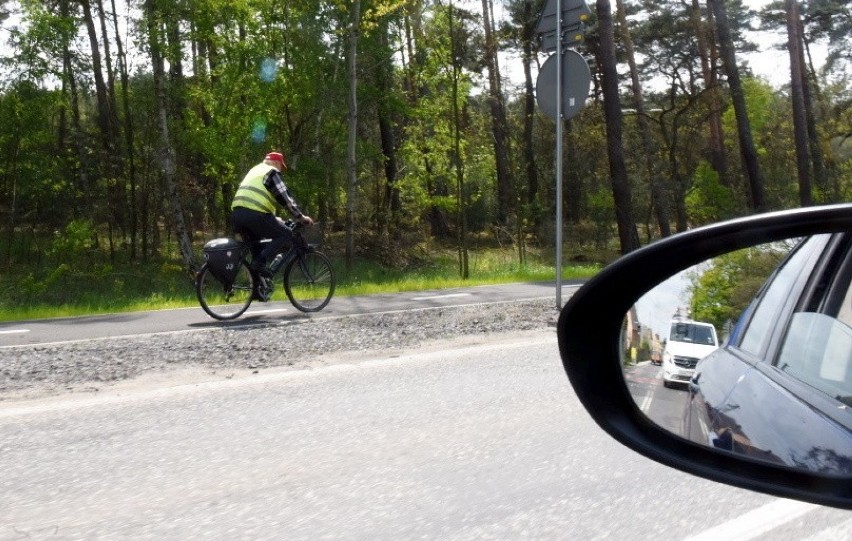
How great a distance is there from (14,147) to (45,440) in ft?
95.8

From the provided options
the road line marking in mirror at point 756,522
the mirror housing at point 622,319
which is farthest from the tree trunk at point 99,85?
the mirror housing at point 622,319

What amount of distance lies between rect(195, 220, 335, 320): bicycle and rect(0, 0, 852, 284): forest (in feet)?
36.7

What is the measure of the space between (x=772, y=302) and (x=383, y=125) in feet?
103

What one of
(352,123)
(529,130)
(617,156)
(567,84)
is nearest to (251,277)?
(567,84)

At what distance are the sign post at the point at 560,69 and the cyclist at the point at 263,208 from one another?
129 inches

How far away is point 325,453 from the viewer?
13.8ft

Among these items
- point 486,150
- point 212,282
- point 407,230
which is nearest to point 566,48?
point 212,282

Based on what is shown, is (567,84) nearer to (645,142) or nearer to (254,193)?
(254,193)

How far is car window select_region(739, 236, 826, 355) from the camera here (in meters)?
1.64

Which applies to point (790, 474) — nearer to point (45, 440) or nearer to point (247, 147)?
point (45, 440)

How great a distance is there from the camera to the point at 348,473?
3891 millimetres

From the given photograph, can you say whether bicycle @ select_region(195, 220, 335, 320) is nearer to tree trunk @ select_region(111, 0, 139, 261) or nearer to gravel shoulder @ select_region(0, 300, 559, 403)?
gravel shoulder @ select_region(0, 300, 559, 403)

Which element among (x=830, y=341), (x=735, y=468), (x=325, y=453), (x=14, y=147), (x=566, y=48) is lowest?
(x=325, y=453)

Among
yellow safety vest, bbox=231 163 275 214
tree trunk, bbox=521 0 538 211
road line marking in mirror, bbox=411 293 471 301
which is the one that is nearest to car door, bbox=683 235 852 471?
yellow safety vest, bbox=231 163 275 214
